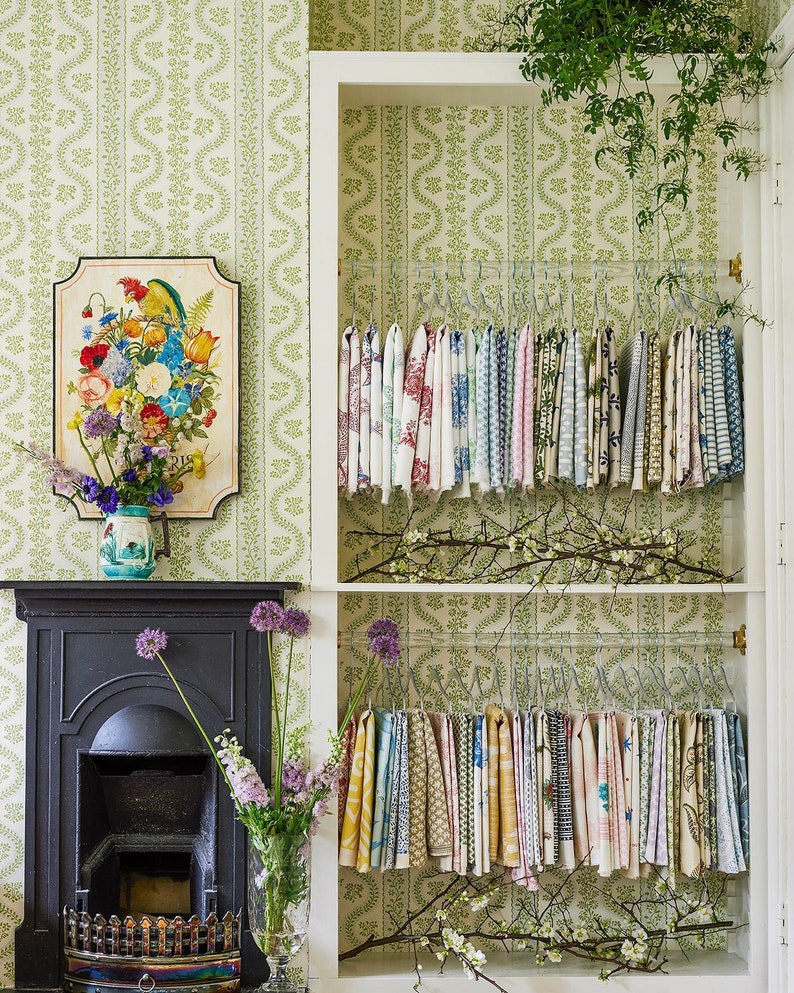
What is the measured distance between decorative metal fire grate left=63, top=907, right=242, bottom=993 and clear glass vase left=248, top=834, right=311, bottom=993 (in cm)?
14

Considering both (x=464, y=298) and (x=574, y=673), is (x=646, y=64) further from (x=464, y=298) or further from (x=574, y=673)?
(x=574, y=673)

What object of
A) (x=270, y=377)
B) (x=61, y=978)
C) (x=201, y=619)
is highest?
(x=270, y=377)

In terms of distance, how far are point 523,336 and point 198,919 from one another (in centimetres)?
188

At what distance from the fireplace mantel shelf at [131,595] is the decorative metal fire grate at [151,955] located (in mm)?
816

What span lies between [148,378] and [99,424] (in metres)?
0.20

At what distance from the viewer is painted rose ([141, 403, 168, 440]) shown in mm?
2785

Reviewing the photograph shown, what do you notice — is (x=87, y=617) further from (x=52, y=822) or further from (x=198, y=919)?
(x=198, y=919)

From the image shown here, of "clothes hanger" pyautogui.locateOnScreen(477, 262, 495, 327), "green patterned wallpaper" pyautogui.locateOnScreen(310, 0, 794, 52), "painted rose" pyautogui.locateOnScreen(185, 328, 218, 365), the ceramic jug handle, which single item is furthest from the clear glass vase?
"green patterned wallpaper" pyautogui.locateOnScreen(310, 0, 794, 52)

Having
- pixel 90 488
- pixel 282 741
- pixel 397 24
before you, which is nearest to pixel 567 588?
pixel 282 741

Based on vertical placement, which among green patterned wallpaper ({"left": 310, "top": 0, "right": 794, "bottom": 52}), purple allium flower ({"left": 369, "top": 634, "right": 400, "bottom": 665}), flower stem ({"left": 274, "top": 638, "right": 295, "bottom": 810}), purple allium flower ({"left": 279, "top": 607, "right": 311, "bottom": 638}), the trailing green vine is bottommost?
flower stem ({"left": 274, "top": 638, "right": 295, "bottom": 810})

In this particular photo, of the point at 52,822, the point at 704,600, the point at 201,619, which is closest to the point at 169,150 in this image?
the point at 201,619

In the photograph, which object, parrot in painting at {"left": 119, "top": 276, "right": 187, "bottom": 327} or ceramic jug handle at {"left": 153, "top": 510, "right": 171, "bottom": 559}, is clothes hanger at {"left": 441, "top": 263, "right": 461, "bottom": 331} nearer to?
parrot in painting at {"left": 119, "top": 276, "right": 187, "bottom": 327}

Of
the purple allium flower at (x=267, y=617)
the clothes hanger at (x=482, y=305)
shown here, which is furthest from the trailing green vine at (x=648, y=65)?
the purple allium flower at (x=267, y=617)

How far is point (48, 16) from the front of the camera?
286 cm
